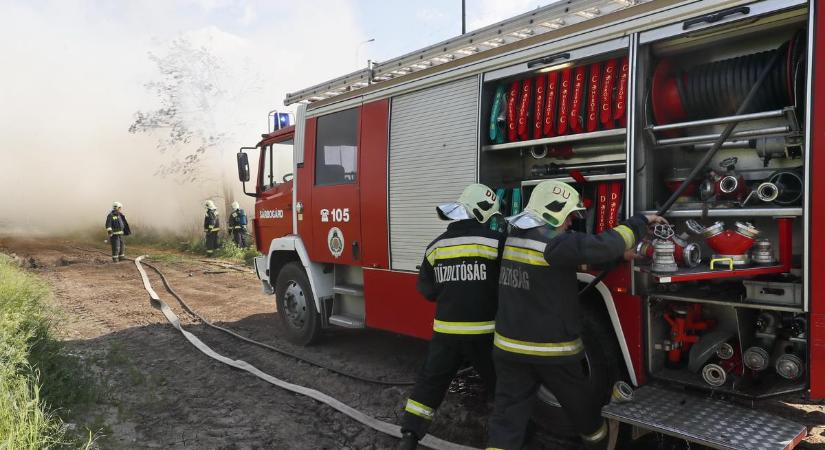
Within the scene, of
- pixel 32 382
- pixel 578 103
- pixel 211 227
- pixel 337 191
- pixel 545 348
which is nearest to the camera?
pixel 545 348

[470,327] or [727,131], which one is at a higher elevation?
[727,131]

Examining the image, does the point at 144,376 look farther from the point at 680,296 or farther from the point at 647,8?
the point at 647,8

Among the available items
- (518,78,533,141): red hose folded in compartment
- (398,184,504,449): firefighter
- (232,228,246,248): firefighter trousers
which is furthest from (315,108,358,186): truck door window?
(232,228,246,248): firefighter trousers

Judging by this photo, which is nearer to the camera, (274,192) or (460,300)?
(460,300)

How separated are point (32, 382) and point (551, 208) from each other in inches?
151

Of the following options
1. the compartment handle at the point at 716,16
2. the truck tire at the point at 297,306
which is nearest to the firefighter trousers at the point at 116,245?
the truck tire at the point at 297,306

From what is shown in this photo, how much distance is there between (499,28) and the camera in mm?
4195

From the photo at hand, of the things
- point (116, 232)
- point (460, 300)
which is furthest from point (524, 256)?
point (116, 232)

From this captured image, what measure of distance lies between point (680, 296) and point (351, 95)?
351cm

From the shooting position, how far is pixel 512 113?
4043 millimetres

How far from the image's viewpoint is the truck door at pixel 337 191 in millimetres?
5387

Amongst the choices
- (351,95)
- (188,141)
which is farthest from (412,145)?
(188,141)

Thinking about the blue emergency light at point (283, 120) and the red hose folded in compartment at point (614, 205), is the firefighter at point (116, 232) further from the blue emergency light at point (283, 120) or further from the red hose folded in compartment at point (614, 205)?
the red hose folded in compartment at point (614, 205)

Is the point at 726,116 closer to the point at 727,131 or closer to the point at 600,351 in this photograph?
the point at 727,131
